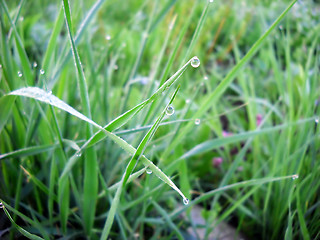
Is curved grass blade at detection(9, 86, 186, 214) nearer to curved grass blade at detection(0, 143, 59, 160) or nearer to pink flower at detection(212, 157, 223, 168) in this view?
curved grass blade at detection(0, 143, 59, 160)

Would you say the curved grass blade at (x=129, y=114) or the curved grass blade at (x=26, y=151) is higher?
the curved grass blade at (x=129, y=114)

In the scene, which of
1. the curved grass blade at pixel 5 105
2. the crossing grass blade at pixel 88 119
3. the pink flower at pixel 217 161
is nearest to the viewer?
the crossing grass blade at pixel 88 119

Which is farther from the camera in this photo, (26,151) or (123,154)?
(123,154)

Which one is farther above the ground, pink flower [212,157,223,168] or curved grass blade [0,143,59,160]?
curved grass blade [0,143,59,160]

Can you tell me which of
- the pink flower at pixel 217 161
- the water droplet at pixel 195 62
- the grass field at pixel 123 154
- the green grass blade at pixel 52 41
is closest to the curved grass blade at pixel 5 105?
the grass field at pixel 123 154

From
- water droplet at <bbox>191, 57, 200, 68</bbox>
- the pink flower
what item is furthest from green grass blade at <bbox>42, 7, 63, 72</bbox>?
the pink flower

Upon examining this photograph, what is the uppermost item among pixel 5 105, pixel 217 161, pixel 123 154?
pixel 5 105

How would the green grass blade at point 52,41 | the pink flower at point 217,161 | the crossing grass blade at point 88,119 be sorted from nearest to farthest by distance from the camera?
the crossing grass blade at point 88,119 → the green grass blade at point 52,41 → the pink flower at point 217,161

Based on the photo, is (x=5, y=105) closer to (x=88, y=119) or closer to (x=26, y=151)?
(x=26, y=151)

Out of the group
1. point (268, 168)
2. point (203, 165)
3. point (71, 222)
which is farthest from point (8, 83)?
point (268, 168)

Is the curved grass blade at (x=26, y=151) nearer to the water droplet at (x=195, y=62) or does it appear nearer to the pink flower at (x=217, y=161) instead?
the water droplet at (x=195, y=62)

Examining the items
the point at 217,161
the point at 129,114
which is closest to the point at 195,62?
the point at 129,114

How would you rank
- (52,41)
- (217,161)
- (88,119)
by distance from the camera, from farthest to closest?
1. (217,161)
2. (52,41)
3. (88,119)
